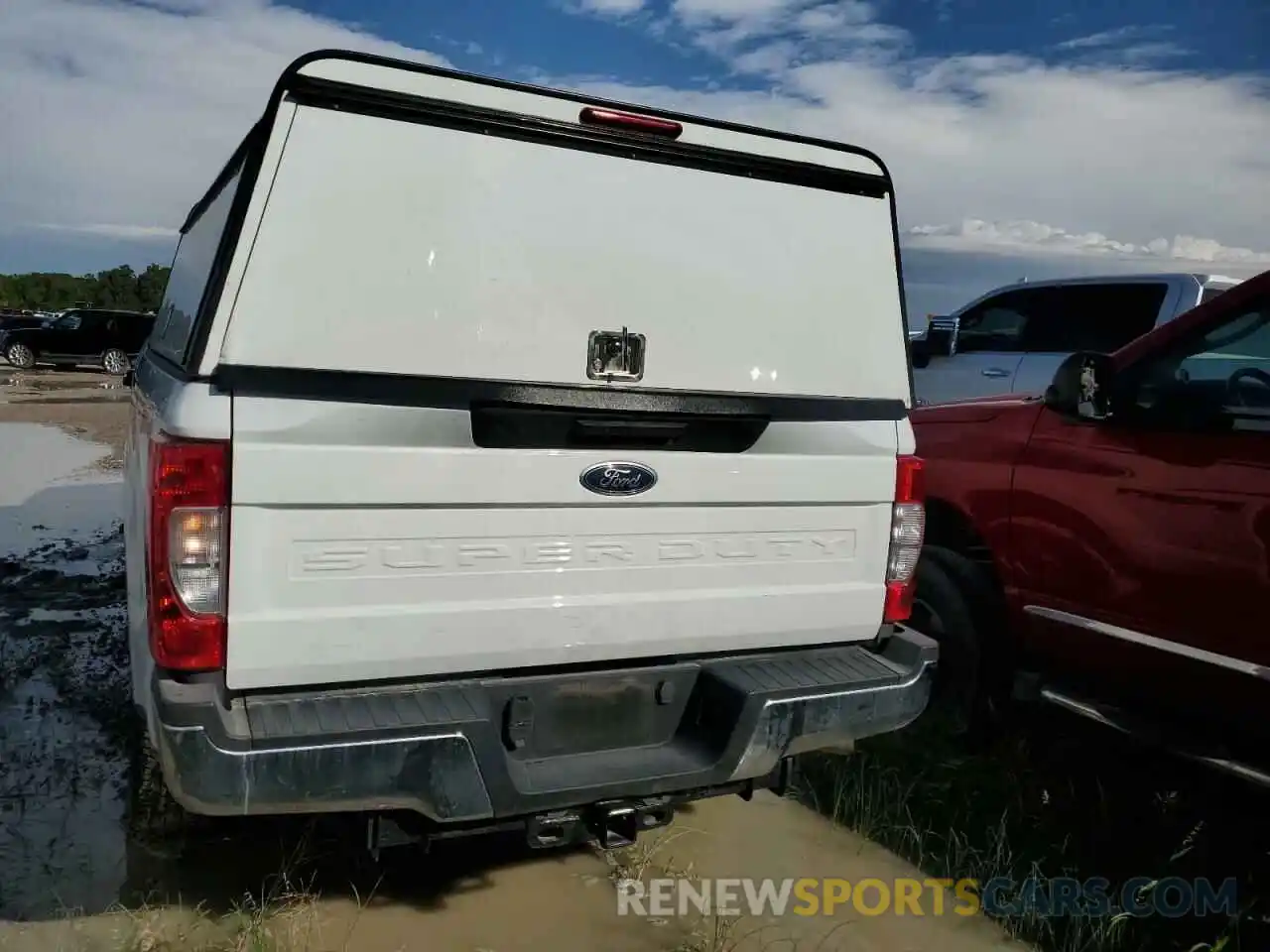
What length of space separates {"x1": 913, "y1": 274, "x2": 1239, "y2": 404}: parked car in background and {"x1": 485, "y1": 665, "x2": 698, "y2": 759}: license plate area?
5.51 metres

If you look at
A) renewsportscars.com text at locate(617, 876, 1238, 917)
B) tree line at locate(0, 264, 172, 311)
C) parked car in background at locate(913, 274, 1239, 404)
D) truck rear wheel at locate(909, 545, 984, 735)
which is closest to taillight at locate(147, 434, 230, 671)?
renewsportscars.com text at locate(617, 876, 1238, 917)

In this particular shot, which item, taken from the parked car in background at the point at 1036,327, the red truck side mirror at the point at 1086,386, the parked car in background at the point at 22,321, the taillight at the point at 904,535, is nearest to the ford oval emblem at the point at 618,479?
the taillight at the point at 904,535

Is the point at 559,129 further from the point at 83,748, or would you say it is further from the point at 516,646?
the point at 83,748

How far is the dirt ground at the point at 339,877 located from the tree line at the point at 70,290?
41574 mm

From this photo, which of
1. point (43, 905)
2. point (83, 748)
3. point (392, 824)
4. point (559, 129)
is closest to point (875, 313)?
point (559, 129)

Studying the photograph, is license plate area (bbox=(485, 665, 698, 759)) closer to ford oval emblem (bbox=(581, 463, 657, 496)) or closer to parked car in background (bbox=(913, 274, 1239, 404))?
ford oval emblem (bbox=(581, 463, 657, 496))

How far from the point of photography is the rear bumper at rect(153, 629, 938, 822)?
2.36 m

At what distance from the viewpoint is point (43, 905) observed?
314cm

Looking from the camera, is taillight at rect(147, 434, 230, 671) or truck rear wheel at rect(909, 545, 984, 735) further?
truck rear wheel at rect(909, 545, 984, 735)

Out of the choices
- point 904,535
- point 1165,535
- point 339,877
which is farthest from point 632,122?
point 339,877

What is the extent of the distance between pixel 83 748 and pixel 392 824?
2.19m

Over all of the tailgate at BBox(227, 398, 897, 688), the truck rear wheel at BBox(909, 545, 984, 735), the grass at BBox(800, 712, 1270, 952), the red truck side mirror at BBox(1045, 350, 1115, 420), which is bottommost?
the grass at BBox(800, 712, 1270, 952)

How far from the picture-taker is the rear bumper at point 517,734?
7.74ft

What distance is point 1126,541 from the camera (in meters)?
3.64
